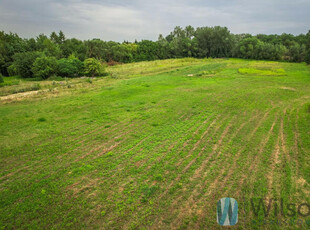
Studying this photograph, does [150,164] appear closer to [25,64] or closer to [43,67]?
[43,67]

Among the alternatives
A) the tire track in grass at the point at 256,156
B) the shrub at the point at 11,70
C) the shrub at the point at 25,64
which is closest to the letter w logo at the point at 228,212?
the tire track in grass at the point at 256,156

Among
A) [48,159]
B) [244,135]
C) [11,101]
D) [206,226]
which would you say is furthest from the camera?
[11,101]

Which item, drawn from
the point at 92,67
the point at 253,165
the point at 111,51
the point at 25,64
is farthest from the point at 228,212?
Result: the point at 111,51

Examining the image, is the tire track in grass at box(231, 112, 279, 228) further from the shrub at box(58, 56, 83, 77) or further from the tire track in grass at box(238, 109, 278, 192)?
the shrub at box(58, 56, 83, 77)

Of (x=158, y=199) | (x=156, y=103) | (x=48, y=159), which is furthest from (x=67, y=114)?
(x=158, y=199)

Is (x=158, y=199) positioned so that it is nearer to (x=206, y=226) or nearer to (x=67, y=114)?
(x=206, y=226)

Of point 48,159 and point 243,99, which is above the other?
point 243,99
